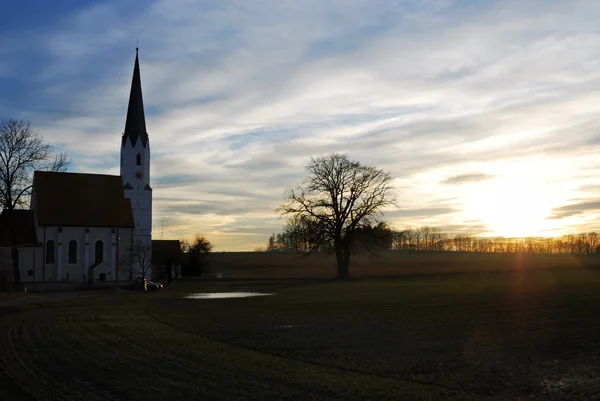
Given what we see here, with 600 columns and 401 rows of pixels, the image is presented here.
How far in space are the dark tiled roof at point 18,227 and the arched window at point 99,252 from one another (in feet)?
20.3

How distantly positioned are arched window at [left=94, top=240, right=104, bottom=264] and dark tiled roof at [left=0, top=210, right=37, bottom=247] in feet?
20.3

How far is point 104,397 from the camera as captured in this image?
10.9 m

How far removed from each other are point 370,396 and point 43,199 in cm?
6100

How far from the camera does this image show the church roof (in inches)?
2527

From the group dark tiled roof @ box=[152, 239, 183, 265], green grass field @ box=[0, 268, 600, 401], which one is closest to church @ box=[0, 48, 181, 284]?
dark tiled roof @ box=[152, 239, 183, 265]

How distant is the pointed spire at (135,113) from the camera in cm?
7012

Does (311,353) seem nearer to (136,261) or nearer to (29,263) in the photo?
(29,263)

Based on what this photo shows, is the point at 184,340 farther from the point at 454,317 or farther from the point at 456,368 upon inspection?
the point at 454,317

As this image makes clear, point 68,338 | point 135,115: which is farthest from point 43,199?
point 68,338

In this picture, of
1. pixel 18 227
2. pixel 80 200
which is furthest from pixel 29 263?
pixel 80 200

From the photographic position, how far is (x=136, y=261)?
65.7 meters

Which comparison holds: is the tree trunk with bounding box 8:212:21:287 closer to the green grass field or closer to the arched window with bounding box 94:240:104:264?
the arched window with bounding box 94:240:104:264

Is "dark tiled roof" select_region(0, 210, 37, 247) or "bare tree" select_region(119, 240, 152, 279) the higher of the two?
"dark tiled roof" select_region(0, 210, 37, 247)

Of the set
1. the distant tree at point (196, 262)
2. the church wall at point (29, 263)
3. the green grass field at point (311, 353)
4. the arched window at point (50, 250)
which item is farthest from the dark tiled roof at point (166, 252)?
the green grass field at point (311, 353)
